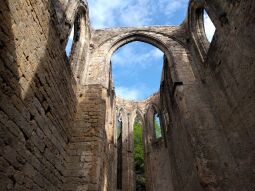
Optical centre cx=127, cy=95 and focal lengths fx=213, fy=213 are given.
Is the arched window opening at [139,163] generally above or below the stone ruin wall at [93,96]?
above

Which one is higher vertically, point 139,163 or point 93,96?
point 139,163

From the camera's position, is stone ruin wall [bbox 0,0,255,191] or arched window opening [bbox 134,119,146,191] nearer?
stone ruin wall [bbox 0,0,255,191]

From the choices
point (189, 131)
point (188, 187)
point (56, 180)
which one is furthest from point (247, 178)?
point (56, 180)

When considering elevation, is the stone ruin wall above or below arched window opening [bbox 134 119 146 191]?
below

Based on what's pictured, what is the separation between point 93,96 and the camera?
248 inches

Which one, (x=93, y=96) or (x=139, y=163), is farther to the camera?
(x=139, y=163)

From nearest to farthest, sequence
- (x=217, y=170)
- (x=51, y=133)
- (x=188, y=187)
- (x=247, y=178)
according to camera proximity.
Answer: (x=51, y=133), (x=247, y=178), (x=217, y=170), (x=188, y=187)

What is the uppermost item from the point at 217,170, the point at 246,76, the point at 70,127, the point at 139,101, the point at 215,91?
the point at 139,101

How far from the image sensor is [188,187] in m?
6.76

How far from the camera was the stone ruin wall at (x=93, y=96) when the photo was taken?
2973mm

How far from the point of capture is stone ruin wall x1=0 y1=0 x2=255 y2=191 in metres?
2.97

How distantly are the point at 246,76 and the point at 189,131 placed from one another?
2.32 metres

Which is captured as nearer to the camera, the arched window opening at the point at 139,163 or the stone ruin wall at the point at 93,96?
the stone ruin wall at the point at 93,96

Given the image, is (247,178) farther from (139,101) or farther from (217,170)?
(139,101)
